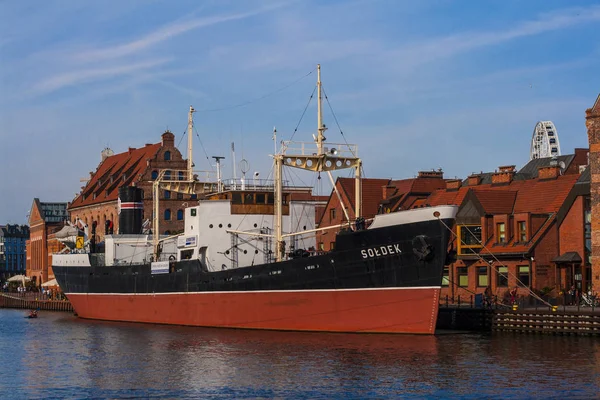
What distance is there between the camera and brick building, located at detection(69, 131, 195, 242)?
98.8 meters

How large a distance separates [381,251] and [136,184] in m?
59.1

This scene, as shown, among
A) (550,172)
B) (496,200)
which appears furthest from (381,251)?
(550,172)

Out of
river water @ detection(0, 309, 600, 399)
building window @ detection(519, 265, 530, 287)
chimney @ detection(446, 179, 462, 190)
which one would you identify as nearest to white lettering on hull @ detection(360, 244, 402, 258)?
river water @ detection(0, 309, 600, 399)

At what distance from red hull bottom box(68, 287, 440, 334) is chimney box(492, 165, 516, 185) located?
957 inches

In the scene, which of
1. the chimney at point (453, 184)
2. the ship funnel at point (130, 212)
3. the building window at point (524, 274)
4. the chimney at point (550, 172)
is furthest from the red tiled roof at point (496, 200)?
the ship funnel at point (130, 212)

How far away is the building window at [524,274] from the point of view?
54719 millimetres

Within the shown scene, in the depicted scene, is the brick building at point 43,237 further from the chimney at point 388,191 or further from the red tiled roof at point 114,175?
the chimney at point 388,191

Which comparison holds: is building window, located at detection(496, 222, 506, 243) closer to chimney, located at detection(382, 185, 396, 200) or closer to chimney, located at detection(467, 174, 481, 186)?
chimney, located at detection(467, 174, 481, 186)

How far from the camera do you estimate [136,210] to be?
227ft

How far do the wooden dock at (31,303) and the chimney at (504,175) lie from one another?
40.5 metres

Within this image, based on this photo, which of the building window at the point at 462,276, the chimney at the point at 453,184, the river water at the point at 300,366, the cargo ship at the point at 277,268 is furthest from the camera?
the chimney at the point at 453,184

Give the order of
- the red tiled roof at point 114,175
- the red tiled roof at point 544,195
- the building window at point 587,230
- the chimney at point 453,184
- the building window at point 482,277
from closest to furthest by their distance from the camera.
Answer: the building window at point 587,230
the red tiled roof at point 544,195
the building window at point 482,277
the chimney at point 453,184
the red tiled roof at point 114,175

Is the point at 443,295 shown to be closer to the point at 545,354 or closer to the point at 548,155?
the point at 545,354

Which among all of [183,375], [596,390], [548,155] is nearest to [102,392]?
[183,375]
